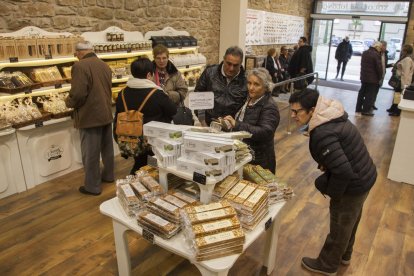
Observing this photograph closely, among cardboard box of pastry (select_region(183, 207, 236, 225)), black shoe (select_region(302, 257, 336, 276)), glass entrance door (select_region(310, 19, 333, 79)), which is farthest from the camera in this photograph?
glass entrance door (select_region(310, 19, 333, 79))

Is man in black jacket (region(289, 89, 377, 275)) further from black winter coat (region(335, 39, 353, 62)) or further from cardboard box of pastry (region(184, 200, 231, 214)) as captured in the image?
black winter coat (region(335, 39, 353, 62))

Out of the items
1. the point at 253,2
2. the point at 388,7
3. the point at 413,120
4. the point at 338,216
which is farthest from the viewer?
the point at 388,7

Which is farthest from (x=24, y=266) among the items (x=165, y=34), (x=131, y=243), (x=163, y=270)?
(x=165, y=34)

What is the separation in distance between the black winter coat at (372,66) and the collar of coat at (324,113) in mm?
5522

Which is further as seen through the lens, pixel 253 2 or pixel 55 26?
pixel 253 2

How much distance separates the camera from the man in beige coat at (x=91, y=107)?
130 inches

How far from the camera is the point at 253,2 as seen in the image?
28.1ft

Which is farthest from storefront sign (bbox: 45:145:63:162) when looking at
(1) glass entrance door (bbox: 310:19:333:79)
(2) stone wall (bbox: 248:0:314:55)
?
(1) glass entrance door (bbox: 310:19:333:79)

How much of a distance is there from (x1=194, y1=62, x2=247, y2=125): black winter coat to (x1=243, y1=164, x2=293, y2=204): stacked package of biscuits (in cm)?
67

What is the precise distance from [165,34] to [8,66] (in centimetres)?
278

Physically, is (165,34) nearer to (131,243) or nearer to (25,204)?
(25,204)

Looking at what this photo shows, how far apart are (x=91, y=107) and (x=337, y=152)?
251 centimetres

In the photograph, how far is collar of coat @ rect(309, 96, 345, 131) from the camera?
1.99 meters

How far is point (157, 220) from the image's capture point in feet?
5.87
